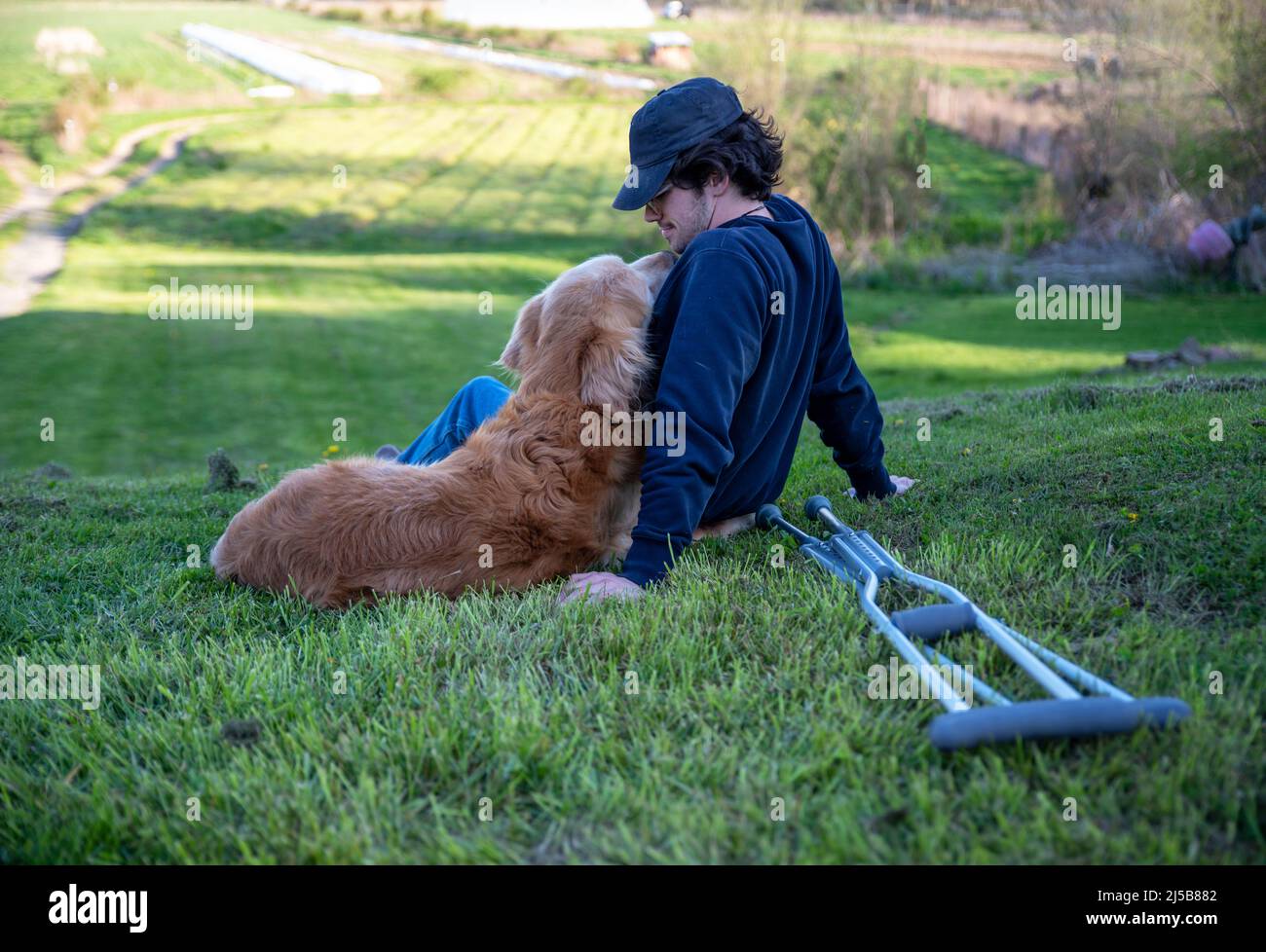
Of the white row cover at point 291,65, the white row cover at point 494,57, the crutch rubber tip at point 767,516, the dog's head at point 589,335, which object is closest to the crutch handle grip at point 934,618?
the crutch rubber tip at point 767,516

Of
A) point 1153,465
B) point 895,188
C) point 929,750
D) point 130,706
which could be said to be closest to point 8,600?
point 130,706

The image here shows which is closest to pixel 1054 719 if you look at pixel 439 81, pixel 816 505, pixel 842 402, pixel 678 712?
pixel 678 712

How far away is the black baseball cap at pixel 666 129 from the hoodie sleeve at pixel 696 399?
437 mm

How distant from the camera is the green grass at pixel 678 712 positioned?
2258 millimetres

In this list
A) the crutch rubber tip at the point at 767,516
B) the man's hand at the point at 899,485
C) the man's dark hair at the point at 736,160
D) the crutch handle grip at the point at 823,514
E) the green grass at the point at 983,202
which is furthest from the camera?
the green grass at the point at 983,202

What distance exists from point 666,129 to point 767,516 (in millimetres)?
1687

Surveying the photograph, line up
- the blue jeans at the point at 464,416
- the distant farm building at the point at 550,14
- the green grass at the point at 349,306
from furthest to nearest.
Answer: the distant farm building at the point at 550,14
the green grass at the point at 349,306
the blue jeans at the point at 464,416

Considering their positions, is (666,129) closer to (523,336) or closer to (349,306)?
(523,336)

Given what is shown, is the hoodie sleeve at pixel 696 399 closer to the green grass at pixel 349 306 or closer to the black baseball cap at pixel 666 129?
the black baseball cap at pixel 666 129

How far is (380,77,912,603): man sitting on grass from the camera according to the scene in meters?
3.58

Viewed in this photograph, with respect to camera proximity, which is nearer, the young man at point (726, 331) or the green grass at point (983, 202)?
the young man at point (726, 331)

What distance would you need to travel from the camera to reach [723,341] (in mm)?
3596

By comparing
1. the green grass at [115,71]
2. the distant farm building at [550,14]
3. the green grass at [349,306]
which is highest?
the distant farm building at [550,14]
